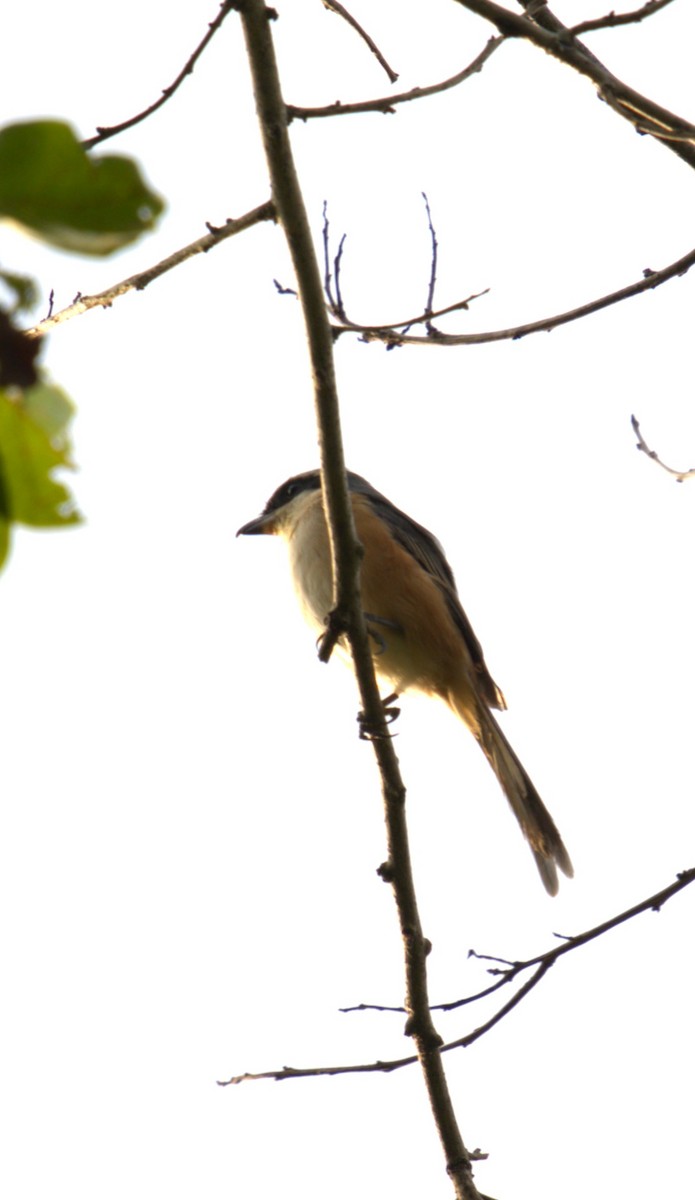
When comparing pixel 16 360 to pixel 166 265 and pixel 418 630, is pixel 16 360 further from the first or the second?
pixel 418 630

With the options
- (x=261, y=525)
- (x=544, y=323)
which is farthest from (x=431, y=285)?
(x=261, y=525)

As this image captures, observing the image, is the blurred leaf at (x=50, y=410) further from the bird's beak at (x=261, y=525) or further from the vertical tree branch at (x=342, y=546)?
the bird's beak at (x=261, y=525)

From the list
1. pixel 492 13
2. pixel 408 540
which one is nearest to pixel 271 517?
pixel 408 540

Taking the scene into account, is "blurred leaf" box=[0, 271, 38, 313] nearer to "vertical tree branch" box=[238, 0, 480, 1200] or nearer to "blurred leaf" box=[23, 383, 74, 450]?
"blurred leaf" box=[23, 383, 74, 450]

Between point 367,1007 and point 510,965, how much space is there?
579mm

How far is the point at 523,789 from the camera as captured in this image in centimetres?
648

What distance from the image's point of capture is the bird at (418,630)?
652 cm

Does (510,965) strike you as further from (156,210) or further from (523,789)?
(156,210)

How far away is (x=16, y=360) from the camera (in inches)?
36.2

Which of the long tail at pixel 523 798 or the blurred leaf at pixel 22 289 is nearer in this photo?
the blurred leaf at pixel 22 289

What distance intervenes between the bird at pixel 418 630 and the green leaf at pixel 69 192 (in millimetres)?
5540

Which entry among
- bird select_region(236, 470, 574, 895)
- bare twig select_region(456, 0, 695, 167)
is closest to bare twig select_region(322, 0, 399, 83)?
bare twig select_region(456, 0, 695, 167)

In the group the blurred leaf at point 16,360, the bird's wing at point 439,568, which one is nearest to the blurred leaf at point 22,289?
the blurred leaf at point 16,360

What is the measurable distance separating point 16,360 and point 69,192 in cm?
12
